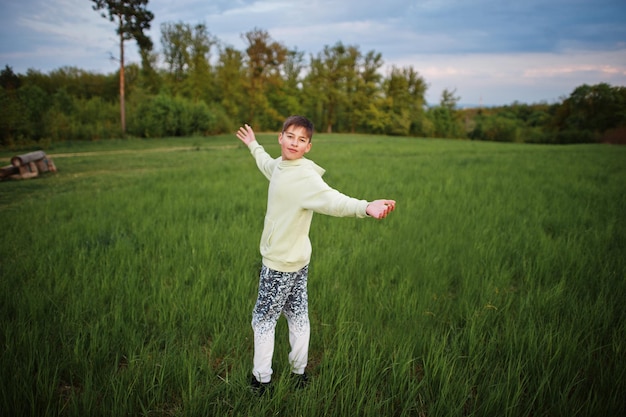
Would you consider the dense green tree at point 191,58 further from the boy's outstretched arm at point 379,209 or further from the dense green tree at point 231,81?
the boy's outstretched arm at point 379,209

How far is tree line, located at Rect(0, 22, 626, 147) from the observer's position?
1893cm

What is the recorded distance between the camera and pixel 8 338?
2049 millimetres

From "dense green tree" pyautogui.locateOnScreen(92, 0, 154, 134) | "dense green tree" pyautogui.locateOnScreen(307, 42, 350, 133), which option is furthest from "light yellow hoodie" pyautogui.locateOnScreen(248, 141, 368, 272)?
"dense green tree" pyautogui.locateOnScreen(307, 42, 350, 133)

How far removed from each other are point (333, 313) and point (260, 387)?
0.94 meters

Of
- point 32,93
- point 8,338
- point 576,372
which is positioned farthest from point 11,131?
point 576,372

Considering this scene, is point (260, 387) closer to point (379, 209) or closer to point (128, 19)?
point (379, 209)

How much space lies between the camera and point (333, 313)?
2617 mm

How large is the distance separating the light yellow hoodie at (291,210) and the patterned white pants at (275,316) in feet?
0.25

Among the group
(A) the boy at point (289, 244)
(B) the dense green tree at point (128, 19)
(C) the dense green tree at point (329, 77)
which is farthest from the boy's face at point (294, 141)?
(C) the dense green tree at point (329, 77)

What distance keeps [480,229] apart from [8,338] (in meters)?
4.91

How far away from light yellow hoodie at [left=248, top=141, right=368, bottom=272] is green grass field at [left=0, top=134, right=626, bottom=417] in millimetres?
667

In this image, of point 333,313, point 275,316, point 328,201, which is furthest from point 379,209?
point 333,313

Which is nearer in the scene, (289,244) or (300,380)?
(289,244)

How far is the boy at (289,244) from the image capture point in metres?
1.70
